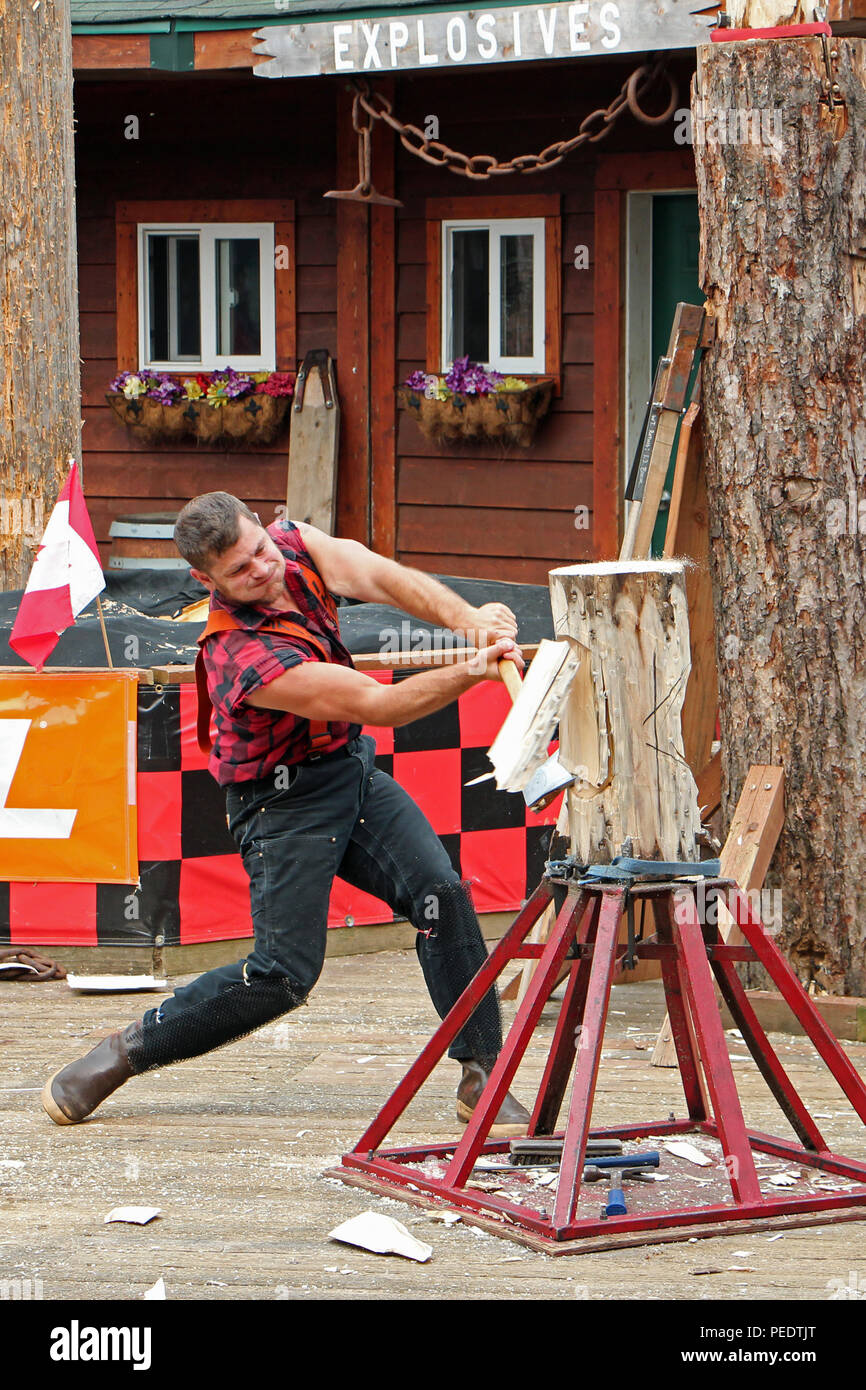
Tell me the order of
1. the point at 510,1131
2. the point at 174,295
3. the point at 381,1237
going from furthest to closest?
the point at 174,295 < the point at 510,1131 < the point at 381,1237

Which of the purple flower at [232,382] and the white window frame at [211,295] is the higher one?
the white window frame at [211,295]

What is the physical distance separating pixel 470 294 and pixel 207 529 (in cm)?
650

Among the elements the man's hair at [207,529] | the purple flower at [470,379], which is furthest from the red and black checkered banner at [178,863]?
the purple flower at [470,379]

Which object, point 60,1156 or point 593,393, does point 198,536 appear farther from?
point 593,393

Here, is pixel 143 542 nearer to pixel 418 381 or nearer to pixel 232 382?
pixel 232 382

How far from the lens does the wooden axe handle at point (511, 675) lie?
12.8 ft

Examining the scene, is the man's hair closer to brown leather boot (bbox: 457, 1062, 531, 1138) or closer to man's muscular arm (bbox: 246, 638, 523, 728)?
man's muscular arm (bbox: 246, 638, 523, 728)

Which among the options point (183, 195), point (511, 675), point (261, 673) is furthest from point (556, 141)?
point (511, 675)

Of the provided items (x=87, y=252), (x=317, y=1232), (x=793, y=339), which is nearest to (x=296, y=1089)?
(x=317, y=1232)

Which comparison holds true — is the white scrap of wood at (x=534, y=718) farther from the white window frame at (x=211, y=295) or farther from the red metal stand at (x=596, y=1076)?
the white window frame at (x=211, y=295)

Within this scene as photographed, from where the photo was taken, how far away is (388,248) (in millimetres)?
10445

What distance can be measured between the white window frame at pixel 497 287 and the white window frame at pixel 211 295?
3.78 ft

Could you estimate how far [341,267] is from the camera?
34.8 feet

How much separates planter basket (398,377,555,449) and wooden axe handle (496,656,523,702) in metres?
6.02
